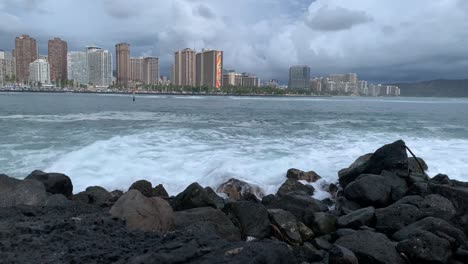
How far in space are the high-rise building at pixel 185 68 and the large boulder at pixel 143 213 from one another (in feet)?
563

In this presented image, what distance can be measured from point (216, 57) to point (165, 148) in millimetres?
155160

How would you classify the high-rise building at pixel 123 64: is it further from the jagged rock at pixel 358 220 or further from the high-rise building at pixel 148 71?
the jagged rock at pixel 358 220

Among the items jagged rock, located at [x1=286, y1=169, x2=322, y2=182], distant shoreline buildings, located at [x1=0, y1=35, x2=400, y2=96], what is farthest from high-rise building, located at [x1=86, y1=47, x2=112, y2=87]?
jagged rock, located at [x1=286, y1=169, x2=322, y2=182]

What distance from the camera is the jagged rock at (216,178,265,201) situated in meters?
9.18

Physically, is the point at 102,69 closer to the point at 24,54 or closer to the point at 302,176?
the point at 24,54

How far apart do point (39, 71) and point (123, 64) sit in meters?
35.8

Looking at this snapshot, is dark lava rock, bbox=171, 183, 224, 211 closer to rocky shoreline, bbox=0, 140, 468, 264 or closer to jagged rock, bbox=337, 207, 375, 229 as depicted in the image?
rocky shoreline, bbox=0, 140, 468, 264

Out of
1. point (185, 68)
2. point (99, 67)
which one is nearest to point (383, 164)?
point (185, 68)

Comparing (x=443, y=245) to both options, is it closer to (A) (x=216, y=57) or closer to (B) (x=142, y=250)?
(B) (x=142, y=250)

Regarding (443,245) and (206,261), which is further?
(443,245)

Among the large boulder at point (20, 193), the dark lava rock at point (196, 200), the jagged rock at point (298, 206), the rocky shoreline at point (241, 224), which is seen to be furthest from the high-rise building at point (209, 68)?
the large boulder at point (20, 193)

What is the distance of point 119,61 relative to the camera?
17850 centimetres

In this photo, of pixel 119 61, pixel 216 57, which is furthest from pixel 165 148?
pixel 119 61

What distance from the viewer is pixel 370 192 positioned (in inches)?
305
